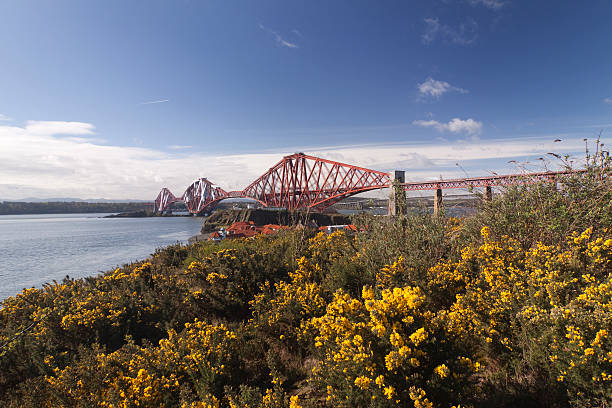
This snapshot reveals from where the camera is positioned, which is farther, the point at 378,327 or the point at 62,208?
the point at 62,208

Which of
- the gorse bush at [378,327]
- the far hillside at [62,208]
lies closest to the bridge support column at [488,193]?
the gorse bush at [378,327]

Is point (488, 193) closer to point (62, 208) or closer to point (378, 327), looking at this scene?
point (378, 327)

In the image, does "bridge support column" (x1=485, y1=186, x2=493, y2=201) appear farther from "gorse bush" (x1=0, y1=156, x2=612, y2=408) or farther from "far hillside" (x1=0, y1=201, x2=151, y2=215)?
"far hillside" (x1=0, y1=201, x2=151, y2=215)

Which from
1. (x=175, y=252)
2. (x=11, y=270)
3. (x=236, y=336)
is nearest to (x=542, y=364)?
(x=236, y=336)

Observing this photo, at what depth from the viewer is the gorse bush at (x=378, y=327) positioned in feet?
8.90

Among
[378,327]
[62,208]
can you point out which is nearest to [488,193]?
[378,327]

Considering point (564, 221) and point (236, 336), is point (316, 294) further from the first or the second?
point (564, 221)

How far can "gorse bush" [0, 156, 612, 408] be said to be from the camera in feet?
8.90

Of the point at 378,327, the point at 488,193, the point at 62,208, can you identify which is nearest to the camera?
the point at 378,327

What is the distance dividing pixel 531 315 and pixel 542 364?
528 mm

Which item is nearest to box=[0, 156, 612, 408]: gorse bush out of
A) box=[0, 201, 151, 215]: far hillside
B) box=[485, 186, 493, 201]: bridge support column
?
box=[485, 186, 493, 201]: bridge support column

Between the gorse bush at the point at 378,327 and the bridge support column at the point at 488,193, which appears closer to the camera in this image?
the gorse bush at the point at 378,327

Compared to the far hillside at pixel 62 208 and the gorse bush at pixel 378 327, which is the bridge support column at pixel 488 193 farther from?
the far hillside at pixel 62 208

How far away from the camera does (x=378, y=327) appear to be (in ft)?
8.89
